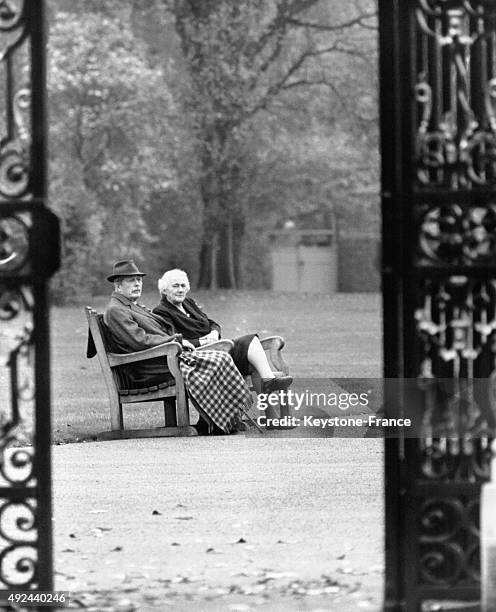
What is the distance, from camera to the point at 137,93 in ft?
107

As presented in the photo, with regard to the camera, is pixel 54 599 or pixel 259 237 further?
pixel 259 237

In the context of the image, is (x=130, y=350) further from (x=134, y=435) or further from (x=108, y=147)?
(x=108, y=147)

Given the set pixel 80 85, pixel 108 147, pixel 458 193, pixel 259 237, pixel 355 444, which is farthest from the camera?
pixel 259 237

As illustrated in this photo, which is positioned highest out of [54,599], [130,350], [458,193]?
[458,193]

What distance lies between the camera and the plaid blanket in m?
10.9

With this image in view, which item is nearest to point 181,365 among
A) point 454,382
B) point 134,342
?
point 134,342

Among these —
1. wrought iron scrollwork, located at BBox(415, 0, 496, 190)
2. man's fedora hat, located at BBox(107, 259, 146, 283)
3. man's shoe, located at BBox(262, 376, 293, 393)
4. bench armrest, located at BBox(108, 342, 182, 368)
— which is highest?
wrought iron scrollwork, located at BBox(415, 0, 496, 190)

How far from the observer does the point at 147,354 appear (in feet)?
36.2

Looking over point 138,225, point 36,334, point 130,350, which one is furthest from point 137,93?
point 36,334

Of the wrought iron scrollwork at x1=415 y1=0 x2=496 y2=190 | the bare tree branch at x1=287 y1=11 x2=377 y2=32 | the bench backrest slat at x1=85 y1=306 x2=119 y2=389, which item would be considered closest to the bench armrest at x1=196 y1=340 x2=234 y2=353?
the bench backrest slat at x1=85 y1=306 x2=119 y2=389

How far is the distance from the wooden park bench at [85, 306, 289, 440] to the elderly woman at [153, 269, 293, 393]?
0.62 meters

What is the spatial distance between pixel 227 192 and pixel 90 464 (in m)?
26.9

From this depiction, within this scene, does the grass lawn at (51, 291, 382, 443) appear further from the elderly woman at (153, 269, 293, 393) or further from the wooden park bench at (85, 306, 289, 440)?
the elderly woman at (153, 269, 293, 393)

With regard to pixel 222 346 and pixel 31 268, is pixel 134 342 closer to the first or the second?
pixel 222 346
